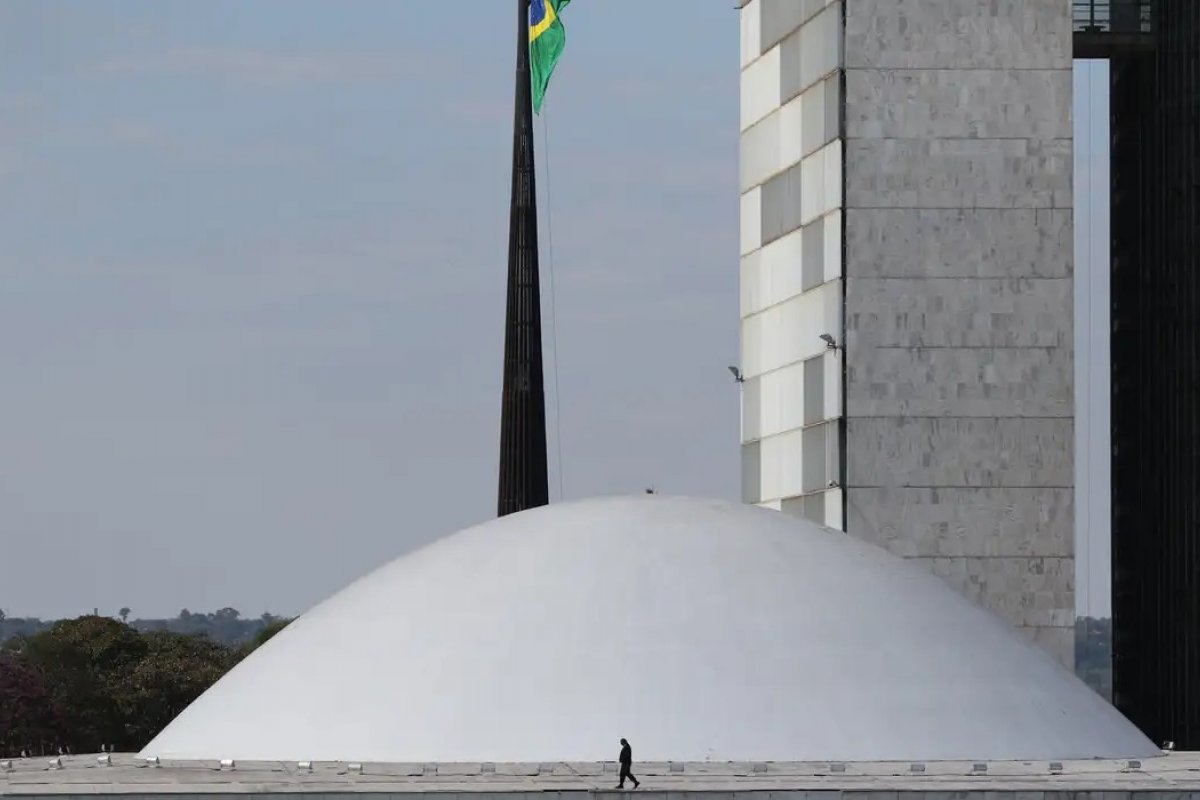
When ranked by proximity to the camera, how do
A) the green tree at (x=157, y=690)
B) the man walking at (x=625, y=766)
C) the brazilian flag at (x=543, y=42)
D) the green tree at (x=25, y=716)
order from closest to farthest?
1. the man walking at (x=625, y=766)
2. the brazilian flag at (x=543, y=42)
3. the green tree at (x=25, y=716)
4. the green tree at (x=157, y=690)

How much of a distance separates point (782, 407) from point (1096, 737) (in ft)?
127

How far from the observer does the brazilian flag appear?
320 ft

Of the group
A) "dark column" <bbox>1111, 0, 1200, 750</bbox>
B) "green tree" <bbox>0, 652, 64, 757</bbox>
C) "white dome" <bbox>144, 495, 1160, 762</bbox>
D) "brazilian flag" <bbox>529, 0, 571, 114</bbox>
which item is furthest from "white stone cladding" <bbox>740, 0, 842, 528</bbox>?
"green tree" <bbox>0, 652, 64, 757</bbox>

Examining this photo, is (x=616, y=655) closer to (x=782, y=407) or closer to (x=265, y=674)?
(x=265, y=674)

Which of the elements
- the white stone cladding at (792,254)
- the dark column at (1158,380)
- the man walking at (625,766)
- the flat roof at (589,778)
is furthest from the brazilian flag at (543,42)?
the man walking at (625,766)

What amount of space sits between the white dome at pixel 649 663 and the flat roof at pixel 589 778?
1626 mm

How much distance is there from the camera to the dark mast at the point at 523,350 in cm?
9244

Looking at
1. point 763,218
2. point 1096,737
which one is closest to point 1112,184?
point 763,218

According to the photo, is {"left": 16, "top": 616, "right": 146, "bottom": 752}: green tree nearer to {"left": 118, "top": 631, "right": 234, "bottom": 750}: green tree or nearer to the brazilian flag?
{"left": 118, "top": 631, "right": 234, "bottom": 750}: green tree

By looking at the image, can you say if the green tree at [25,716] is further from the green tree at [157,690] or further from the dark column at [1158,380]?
the dark column at [1158,380]

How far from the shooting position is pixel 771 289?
102500mm

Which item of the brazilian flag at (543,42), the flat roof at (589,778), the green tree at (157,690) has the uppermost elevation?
the brazilian flag at (543,42)

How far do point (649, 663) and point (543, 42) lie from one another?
41.3 m

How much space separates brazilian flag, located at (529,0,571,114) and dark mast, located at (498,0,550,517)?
6.48 feet
